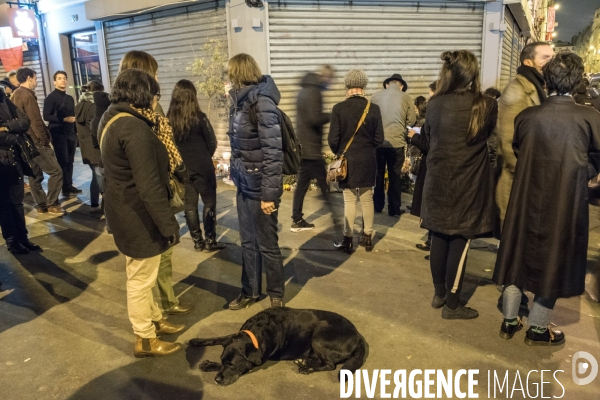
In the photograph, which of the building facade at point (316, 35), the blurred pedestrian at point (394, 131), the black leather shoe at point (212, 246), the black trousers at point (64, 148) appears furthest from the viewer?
the building facade at point (316, 35)

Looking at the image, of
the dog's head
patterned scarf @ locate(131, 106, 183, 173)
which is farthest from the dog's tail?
patterned scarf @ locate(131, 106, 183, 173)

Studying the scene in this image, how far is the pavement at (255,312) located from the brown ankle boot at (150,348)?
2.2 inches

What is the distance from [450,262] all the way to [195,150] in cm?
287

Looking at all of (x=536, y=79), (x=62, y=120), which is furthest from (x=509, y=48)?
(x=62, y=120)

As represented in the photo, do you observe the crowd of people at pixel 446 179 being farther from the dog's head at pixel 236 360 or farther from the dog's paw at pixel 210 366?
the dog's head at pixel 236 360

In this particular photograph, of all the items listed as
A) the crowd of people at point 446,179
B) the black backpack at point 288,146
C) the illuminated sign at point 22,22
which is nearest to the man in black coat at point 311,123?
the crowd of people at point 446,179

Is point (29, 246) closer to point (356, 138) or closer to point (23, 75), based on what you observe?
point (23, 75)

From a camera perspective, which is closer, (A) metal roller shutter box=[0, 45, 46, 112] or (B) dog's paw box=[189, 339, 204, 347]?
(B) dog's paw box=[189, 339, 204, 347]

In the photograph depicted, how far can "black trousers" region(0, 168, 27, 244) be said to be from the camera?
5.25 metres

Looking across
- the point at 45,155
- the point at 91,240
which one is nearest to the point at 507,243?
Answer: the point at 91,240

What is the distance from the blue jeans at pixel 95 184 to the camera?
6.63 metres

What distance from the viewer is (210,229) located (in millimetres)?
5516

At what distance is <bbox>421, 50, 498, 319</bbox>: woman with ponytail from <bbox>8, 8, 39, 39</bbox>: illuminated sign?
13866mm

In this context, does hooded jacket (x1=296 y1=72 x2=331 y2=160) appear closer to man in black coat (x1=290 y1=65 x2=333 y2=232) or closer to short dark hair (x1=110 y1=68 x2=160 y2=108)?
man in black coat (x1=290 y1=65 x2=333 y2=232)
